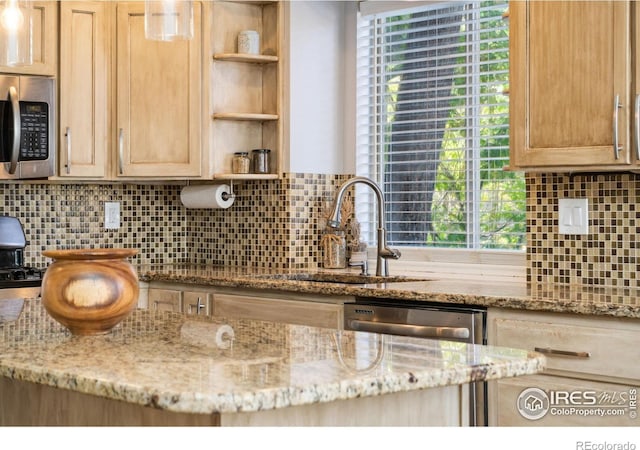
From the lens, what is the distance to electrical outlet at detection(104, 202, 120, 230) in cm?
462

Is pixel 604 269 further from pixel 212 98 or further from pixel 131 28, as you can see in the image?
pixel 131 28

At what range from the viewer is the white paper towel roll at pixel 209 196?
14.3ft

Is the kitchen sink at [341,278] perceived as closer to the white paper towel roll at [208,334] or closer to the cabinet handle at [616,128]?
the cabinet handle at [616,128]

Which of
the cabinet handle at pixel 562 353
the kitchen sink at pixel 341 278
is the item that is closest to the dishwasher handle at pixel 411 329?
the cabinet handle at pixel 562 353

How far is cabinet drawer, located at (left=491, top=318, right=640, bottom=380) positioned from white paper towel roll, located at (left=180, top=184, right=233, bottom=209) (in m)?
1.77

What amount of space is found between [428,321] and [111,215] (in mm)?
2075

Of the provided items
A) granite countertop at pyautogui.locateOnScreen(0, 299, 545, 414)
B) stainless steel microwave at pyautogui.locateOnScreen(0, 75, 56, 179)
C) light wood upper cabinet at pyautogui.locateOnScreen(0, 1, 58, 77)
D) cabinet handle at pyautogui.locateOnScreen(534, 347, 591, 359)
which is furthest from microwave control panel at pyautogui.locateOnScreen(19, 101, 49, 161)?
cabinet handle at pyautogui.locateOnScreen(534, 347, 591, 359)

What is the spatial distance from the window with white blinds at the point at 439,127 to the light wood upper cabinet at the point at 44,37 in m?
1.42

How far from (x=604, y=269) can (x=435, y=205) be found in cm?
104

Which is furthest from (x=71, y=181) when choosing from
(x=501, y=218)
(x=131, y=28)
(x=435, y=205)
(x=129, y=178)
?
(x=501, y=218)

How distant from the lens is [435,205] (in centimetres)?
424

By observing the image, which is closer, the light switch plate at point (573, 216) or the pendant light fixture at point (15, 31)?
the pendant light fixture at point (15, 31)

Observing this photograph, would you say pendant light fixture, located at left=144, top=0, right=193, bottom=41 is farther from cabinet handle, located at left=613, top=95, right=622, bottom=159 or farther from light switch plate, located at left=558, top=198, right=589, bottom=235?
light switch plate, located at left=558, top=198, right=589, bottom=235

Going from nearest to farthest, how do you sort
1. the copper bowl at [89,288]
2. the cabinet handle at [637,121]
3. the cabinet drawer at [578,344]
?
the copper bowl at [89,288] → the cabinet drawer at [578,344] → the cabinet handle at [637,121]
